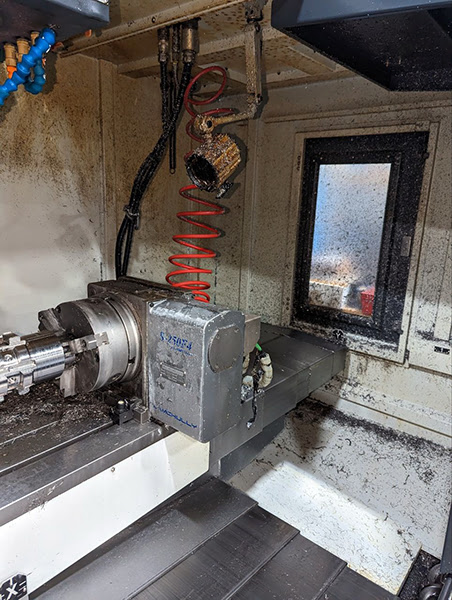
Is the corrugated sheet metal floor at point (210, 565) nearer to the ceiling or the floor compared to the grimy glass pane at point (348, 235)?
nearer to the floor

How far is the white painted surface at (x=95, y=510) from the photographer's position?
773 millimetres

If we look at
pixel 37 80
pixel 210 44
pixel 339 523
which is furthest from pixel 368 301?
pixel 37 80

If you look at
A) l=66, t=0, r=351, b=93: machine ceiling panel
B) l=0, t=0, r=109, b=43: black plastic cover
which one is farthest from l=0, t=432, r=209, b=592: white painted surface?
l=66, t=0, r=351, b=93: machine ceiling panel

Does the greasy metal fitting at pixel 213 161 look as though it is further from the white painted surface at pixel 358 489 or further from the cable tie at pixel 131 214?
the white painted surface at pixel 358 489

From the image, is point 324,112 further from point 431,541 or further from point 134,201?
point 431,541

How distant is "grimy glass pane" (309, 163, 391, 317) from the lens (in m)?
1.71

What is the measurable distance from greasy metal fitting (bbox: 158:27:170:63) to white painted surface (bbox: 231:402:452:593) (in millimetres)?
1577

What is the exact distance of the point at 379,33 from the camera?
3.12 feet

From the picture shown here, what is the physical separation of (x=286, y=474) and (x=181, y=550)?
843 millimetres

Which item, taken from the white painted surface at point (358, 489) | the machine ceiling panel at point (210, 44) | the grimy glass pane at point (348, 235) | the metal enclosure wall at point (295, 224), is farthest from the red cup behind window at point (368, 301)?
the machine ceiling panel at point (210, 44)

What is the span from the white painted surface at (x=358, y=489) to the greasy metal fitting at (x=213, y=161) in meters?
1.15

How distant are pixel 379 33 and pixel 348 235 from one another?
93 cm

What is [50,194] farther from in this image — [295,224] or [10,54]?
[295,224]

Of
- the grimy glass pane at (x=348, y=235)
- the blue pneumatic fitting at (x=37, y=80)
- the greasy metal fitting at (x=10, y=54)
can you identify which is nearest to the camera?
the greasy metal fitting at (x=10, y=54)
